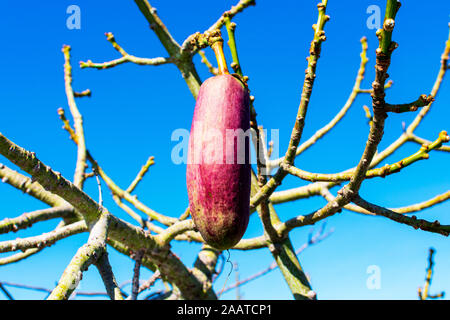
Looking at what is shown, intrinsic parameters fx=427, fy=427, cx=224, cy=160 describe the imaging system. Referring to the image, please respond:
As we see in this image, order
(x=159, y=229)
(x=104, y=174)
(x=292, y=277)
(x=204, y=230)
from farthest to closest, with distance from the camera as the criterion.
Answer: (x=104, y=174)
(x=159, y=229)
(x=292, y=277)
(x=204, y=230)

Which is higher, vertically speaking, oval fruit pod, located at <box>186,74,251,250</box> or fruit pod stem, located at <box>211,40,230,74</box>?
fruit pod stem, located at <box>211,40,230,74</box>

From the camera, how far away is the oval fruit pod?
1146mm

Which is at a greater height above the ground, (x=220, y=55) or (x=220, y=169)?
(x=220, y=55)

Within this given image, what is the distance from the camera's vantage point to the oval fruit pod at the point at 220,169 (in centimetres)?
115

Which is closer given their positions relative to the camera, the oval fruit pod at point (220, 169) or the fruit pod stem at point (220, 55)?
the oval fruit pod at point (220, 169)

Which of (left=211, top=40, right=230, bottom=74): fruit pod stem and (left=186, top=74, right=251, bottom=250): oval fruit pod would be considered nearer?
(left=186, top=74, right=251, bottom=250): oval fruit pod

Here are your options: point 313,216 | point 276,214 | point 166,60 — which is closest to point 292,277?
point 276,214

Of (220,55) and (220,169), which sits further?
(220,55)

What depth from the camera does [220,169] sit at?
1.14 metres

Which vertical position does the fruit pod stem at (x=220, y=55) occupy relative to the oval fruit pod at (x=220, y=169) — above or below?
above
